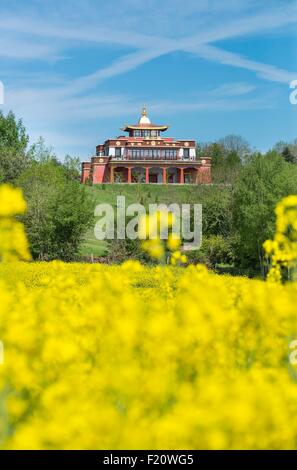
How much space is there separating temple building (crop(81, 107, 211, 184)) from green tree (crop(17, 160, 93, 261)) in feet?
77.7

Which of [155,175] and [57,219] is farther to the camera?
Answer: [155,175]

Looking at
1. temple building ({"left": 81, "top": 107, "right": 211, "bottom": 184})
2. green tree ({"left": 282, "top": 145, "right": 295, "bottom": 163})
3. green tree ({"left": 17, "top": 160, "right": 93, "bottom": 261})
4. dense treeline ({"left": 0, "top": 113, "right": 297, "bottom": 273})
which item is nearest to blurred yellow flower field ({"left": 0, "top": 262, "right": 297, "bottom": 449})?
dense treeline ({"left": 0, "top": 113, "right": 297, "bottom": 273})

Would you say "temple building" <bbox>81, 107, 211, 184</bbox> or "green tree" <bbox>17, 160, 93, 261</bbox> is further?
"temple building" <bbox>81, 107, 211, 184</bbox>

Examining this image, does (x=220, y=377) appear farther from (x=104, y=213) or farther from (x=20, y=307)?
(x=104, y=213)

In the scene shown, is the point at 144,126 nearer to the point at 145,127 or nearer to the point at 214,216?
the point at 145,127

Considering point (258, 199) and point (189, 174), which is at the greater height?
point (189, 174)

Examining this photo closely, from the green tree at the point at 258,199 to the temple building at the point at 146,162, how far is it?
2481 cm

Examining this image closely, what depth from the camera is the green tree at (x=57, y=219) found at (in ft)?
68.0

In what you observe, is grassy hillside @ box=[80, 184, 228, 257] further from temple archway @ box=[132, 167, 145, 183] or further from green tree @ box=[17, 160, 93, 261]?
temple archway @ box=[132, 167, 145, 183]

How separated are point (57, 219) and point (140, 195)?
14.6 m

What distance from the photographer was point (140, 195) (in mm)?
34969

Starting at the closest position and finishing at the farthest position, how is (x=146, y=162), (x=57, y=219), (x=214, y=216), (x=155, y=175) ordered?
(x=57, y=219)
(x=214, y=216)
(x=146, y=162)
(x=155, y=175)

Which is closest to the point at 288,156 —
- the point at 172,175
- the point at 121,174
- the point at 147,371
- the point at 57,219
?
the point at 172,175

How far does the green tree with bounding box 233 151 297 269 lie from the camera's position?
1877 cm
